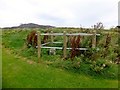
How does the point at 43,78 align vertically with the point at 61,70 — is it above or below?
below

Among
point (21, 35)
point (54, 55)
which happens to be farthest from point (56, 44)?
point (21, 35)

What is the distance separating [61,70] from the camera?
15.1m

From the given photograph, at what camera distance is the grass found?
1321 centimetres

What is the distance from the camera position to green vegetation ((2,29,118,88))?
44.2 feet

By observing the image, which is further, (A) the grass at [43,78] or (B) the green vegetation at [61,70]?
(B) the green vegetation at [61,70]

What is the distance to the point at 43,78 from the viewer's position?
45.5ft

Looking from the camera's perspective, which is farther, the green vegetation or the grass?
the green vegetation

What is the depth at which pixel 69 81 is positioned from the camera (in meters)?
13.8

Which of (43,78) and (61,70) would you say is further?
(61,70)

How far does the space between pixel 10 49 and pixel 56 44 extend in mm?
3101

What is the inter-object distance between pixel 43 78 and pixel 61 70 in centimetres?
145

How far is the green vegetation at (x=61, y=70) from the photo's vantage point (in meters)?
13.5

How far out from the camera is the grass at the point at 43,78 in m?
13.2

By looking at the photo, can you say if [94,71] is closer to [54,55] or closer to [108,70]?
[108,70]
